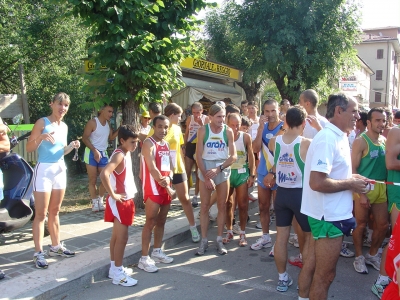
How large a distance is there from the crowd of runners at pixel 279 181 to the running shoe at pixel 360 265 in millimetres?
11

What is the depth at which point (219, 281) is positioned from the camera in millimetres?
4234

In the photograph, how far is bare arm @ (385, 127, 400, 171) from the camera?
12.4 feet

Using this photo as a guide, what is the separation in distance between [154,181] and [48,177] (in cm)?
118

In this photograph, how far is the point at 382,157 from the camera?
14.5ft

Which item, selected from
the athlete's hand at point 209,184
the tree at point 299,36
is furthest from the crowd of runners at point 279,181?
the tree at point 299,36

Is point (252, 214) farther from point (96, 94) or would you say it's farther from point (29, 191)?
point (29, 191)

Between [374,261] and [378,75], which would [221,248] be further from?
[378,75]

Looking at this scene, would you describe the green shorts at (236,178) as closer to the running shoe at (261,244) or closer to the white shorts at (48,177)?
the running shoe at (261,244)

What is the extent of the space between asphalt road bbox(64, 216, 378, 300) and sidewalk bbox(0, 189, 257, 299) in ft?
0.64

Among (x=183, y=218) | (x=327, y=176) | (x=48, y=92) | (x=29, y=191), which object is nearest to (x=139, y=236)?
(x=183, y=218)

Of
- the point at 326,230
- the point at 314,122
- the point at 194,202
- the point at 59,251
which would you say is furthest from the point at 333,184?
the point at 194,202

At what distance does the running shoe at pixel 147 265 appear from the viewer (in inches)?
175

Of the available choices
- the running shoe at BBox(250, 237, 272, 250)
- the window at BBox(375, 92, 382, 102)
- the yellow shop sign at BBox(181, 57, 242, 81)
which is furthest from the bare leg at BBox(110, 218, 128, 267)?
the window at BBox(375, 92, 382, 102)

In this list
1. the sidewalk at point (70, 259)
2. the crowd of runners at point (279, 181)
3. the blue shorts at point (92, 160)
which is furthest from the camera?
the blue shorts at point (92, 160)
